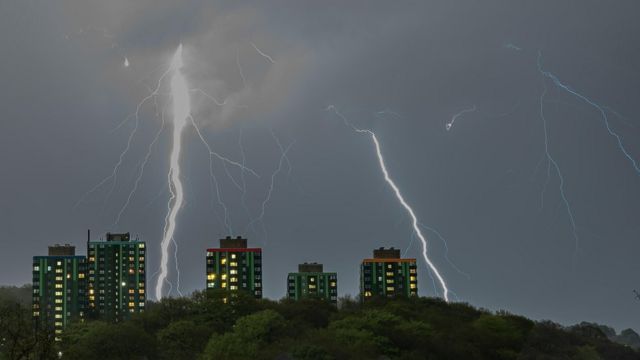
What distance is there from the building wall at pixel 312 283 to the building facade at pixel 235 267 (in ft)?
66.4

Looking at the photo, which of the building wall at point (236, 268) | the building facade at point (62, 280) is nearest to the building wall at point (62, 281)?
the building facade at point (62, 280)

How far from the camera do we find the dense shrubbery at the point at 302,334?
146ft

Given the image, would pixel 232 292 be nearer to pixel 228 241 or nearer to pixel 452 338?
pixel 452 338

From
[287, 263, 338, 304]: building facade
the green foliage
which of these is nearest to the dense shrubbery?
the green foliage

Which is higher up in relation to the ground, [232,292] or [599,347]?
[232,292]

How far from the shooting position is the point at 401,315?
59.1 metres

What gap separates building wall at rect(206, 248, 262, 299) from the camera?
11788 centimetres

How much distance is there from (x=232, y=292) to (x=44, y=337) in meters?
43.8

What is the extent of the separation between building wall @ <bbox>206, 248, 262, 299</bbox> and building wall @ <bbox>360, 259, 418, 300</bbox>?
20.6 meters

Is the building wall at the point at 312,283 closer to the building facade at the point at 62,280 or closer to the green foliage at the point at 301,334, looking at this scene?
the building facade at the point at 62,280

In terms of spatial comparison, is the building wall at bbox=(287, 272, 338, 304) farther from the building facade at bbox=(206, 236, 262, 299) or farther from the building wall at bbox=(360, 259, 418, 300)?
the building facade at bbox=(206, 236, 262, 299)

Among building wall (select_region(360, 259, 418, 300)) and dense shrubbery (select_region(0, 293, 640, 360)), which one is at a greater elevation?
building wall (select_region(360, 259, 418, 300))

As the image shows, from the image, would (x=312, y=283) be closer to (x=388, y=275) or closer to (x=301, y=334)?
(x=388, y=275)

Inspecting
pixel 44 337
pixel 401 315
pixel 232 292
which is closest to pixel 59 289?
pixel 232 292
